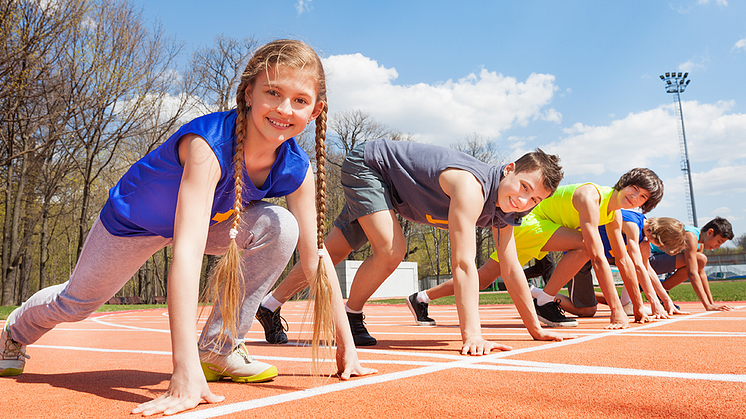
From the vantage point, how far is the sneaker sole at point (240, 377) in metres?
2.34

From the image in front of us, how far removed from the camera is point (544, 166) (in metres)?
3.54

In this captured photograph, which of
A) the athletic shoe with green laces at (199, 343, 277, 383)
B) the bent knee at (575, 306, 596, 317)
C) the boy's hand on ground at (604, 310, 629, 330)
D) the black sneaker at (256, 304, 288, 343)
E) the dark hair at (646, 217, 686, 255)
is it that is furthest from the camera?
the bent knee at (575, 306, 596, 317)

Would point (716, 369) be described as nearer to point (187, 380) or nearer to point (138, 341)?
point (187, 380)

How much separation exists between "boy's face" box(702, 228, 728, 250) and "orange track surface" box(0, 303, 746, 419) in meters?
5.84

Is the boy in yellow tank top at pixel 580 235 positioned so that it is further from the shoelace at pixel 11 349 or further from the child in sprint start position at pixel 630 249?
the shoelace at pixel 11 349

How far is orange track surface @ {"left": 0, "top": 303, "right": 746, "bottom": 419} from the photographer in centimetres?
168

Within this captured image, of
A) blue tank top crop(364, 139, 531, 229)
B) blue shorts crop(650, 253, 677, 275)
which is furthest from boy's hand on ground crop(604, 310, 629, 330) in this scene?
blue shorts crop(650, 253, 677, 275)

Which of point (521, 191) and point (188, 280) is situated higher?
point (521, 191)

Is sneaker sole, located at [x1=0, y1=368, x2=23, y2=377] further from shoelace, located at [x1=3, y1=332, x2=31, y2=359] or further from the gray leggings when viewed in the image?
the gray leggings

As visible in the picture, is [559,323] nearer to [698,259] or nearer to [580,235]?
[580,235]

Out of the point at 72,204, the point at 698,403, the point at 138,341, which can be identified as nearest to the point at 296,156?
the point at 698,403

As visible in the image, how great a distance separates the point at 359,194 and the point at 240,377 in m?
1.82

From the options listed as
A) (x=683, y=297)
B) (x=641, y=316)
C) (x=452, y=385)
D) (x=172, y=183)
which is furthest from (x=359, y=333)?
(x=683, y=297)

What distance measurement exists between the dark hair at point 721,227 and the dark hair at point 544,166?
251 inches
